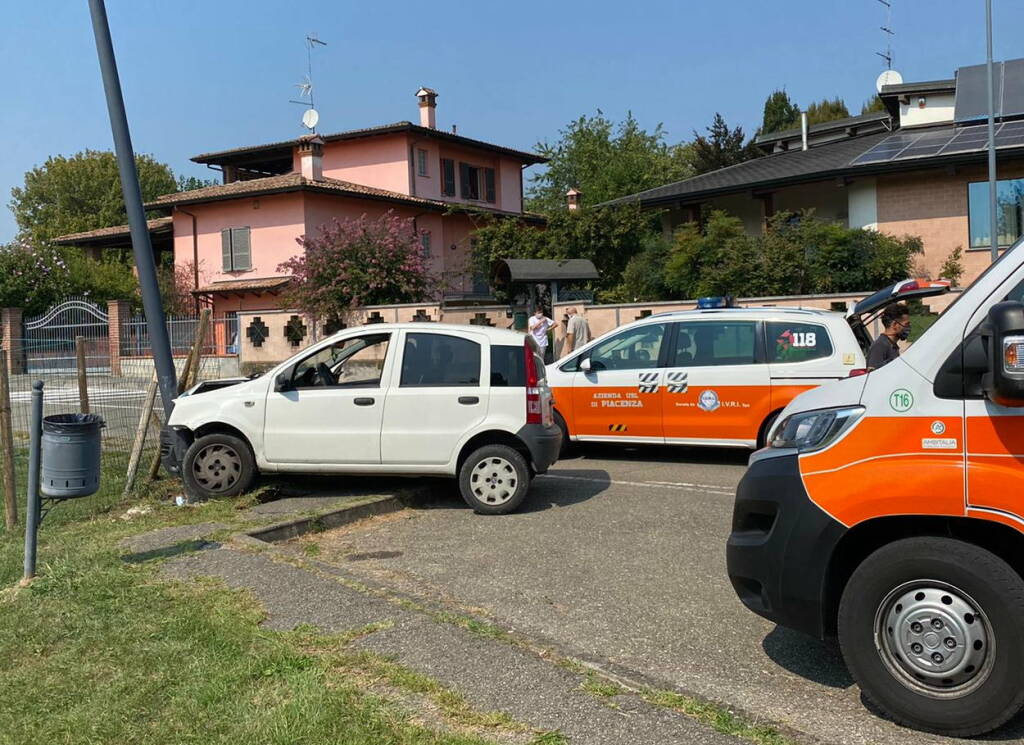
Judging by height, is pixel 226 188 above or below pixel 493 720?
above

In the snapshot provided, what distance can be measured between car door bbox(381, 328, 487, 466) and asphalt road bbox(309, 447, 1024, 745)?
609 mm

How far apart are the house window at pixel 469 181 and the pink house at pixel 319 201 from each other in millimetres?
43

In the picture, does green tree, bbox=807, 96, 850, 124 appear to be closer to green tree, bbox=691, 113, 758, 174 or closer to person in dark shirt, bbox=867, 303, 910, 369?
green tree, bbox=691, 113, 758, 174

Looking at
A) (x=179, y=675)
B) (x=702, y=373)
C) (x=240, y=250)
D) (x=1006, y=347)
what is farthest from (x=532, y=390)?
(x=240, y=250)

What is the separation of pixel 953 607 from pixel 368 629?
2874 mm

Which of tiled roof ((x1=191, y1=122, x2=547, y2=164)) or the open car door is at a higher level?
tiled roof ((x1=191, y1=122, x2=547, y2=164))

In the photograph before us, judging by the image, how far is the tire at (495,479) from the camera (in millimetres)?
8289

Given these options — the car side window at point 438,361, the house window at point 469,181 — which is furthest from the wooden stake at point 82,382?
the house window at point 469,181

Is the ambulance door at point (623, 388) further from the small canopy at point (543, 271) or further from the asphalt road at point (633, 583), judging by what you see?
the small canopy at point (543, 271)

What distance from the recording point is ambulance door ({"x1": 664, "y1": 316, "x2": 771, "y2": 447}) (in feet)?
33.8

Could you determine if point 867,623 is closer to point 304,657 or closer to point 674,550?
point 304,657

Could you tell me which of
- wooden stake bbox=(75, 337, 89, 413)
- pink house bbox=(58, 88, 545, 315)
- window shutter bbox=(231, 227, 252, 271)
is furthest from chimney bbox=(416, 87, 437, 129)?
wooden stake bbox=(75, 337, 89, 413)

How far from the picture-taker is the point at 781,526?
4.11 m

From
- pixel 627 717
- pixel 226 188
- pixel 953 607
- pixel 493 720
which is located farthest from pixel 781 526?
pixel 226 188
